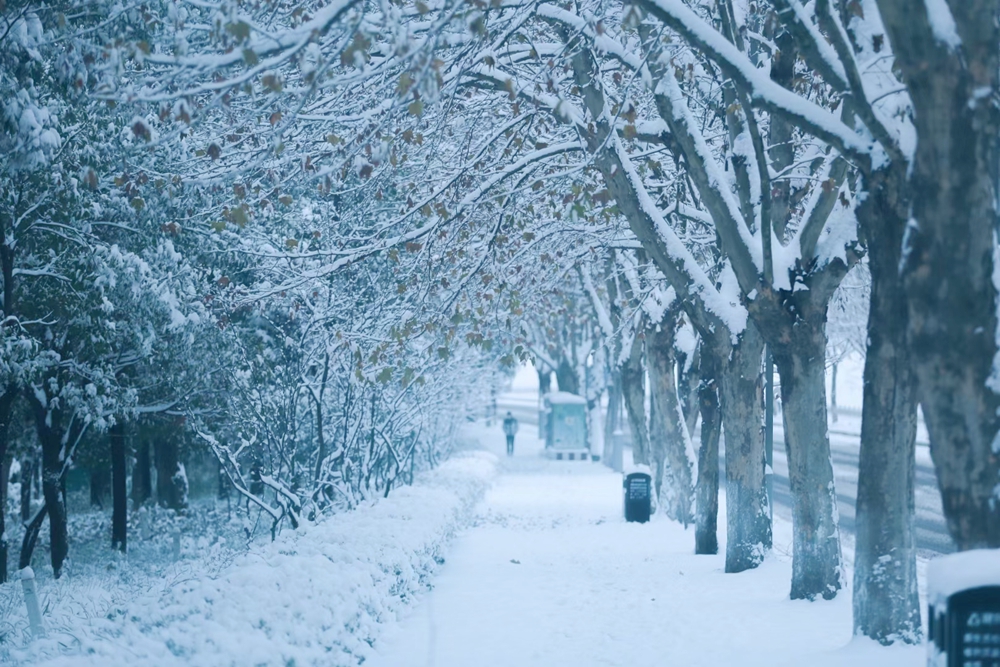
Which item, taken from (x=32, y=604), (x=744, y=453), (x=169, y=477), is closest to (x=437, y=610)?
(x=744, y=453)

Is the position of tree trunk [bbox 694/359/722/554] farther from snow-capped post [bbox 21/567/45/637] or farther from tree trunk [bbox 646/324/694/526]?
snow-capped post [bbox 21/567/45/637]

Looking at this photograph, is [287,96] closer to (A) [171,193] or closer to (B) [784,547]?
(A) [171,193]

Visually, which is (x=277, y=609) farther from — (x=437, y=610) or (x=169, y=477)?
(x=169, y=477)

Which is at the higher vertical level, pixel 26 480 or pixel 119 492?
pixel 119 492

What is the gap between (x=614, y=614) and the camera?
11.3 metres

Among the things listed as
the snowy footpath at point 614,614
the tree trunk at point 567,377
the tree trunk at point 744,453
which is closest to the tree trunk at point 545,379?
the tree trunk at point 567,377

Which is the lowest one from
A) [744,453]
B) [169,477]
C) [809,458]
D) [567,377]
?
[169,477]

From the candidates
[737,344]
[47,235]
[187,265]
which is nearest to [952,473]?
[737,344]

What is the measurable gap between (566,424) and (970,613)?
146ft

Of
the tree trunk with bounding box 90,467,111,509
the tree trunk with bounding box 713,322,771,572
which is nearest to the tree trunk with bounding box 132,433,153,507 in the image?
the tree trunk with bounding box 90,467,111,509

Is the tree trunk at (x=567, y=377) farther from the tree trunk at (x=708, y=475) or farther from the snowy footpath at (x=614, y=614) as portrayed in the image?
the tree trunk at (x=708, y=475)

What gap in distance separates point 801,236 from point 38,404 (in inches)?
562

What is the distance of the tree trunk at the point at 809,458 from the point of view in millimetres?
9859

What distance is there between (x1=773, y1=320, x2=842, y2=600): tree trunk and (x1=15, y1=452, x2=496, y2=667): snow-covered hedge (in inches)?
163
